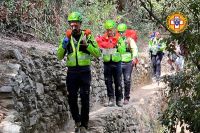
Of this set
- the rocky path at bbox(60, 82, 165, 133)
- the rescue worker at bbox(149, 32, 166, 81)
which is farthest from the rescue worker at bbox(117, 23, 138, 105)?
the rescue worker at bbox(149, 32, 166, 81)

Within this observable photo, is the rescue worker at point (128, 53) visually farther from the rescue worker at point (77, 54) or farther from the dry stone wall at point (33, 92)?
the rescue worker at point (77, 54)

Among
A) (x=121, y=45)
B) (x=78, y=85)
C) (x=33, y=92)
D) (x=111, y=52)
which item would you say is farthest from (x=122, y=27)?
(x=33, y=92)

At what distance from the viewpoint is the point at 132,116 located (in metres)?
10.7

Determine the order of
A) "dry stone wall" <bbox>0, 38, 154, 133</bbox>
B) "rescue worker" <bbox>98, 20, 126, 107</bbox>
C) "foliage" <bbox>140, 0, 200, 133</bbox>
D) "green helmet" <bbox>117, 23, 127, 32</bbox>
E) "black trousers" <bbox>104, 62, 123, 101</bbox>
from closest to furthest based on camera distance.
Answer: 1. "foliage" <bbox>140, 0, 200, 133</bbox>
2. "dry stone wall" <bbox>0, 38, 154, 133</bbox>
3. "rescue worker" <bbox>98, 20, 126, 107</bbox>
4. "black trousers" <bbox>104, 62, 123, 101</bbox>
5. "green helmet" <bbox>117, 23, 127, 32</bbox>

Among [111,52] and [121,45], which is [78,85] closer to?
[111,52]

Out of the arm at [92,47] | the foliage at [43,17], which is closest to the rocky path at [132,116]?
the arm at [92,47]

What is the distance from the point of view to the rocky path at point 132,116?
8836 mm

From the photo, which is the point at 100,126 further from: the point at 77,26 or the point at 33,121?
the point at 77,26

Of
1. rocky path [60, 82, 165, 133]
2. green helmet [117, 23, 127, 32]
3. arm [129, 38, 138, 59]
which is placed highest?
green helmet [117, 23, 127, 32]

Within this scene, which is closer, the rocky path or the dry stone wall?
the dry stone wall

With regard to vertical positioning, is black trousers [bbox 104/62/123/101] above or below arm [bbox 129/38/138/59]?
below

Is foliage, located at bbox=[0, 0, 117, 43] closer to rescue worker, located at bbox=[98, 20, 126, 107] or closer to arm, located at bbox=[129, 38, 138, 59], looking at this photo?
arm, located at bbox=[129, 38, 138, 59]

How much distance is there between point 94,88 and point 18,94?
179 inches

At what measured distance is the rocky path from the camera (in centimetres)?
884
